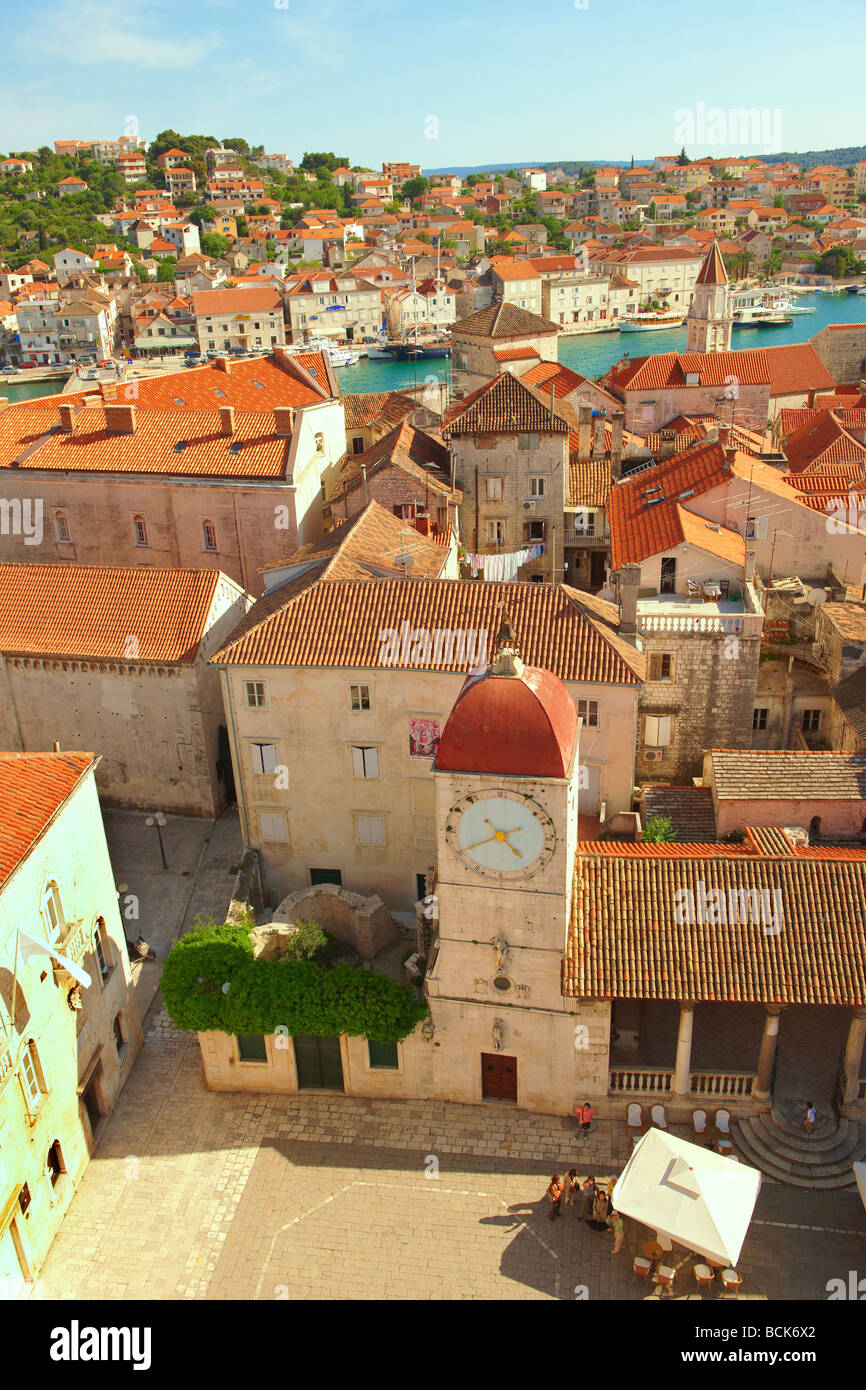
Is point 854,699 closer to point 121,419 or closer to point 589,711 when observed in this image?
point 589,711

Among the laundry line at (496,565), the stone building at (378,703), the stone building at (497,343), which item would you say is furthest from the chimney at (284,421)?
the stone building at (497,343)

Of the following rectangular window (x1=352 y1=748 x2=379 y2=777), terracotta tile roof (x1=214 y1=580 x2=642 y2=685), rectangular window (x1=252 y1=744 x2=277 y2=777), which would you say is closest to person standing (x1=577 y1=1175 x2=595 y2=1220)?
rectangular window (x1=352 y1=748 x2=379 y2=777)

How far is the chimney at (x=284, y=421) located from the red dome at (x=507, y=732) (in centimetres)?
2898

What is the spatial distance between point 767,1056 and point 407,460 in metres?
Result: 32.0

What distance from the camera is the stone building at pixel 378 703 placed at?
103 ft

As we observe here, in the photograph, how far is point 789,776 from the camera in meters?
31.1

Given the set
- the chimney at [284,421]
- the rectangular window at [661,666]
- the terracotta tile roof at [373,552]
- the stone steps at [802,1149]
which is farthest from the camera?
the chimney at [284,421]

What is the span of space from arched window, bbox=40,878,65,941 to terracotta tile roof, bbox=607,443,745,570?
23384 mm

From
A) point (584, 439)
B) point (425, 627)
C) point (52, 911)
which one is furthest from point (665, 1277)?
point (584, 439)

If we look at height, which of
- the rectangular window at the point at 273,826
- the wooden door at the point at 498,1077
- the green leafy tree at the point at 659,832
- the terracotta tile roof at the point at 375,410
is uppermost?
the terracotta tile roof at the point at 375,410

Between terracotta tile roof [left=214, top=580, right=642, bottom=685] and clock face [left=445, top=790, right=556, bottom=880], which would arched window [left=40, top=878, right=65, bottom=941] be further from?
terracotta tile roof [left=214, top=580, right=642, bottom=685]

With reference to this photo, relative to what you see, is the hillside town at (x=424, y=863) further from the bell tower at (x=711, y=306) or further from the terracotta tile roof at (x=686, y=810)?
the bell tower at (x=711, y=306)
